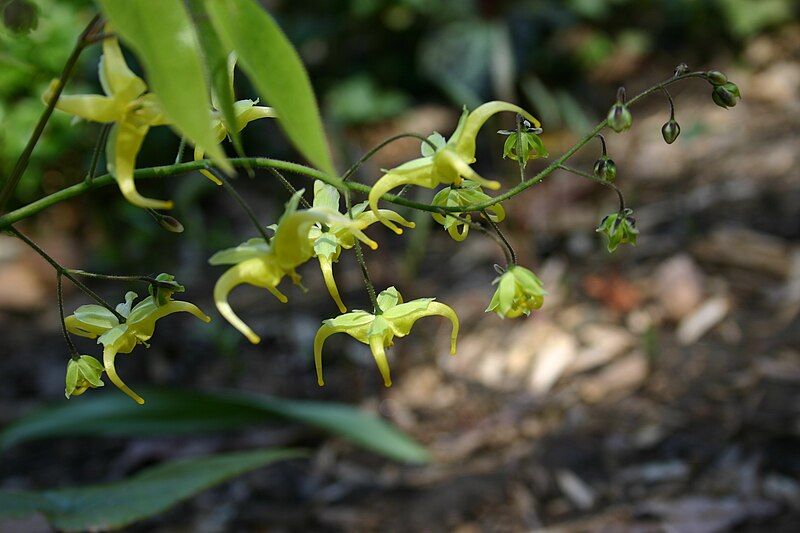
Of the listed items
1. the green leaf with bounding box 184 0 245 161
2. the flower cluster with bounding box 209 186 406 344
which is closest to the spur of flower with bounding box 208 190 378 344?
the flower cluster with bounding box 209 186 406 344

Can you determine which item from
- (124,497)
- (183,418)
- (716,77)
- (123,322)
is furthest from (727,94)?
(183,418)

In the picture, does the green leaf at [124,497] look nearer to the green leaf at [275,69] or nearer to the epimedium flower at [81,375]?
the epimedium flower at [81,375]

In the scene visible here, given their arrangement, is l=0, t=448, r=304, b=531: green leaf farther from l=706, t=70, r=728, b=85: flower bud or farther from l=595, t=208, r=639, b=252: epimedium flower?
l=706, t=70, r=728, b=85: flower bud

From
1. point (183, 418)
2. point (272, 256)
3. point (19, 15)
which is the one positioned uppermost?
point (183, 418)

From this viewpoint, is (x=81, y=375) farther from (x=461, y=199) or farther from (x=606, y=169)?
(x=606, y=169)

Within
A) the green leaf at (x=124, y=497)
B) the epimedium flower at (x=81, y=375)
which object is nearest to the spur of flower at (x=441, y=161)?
the epimedium flower at (x=81, y=375)

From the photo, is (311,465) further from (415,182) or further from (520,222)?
(415,182)
